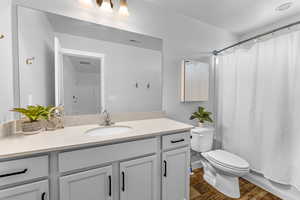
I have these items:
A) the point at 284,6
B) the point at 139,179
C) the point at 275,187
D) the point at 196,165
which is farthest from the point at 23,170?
the point at 284,6

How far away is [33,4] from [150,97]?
135 cm

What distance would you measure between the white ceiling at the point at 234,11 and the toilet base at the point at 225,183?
6.66 ft

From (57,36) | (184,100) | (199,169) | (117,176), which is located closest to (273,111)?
(184,100)

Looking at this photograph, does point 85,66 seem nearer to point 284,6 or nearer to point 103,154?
point 103,154

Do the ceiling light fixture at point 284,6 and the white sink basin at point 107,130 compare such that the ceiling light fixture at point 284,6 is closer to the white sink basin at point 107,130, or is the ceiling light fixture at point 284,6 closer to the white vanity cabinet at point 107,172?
the white vanity cabinet at point 107,172

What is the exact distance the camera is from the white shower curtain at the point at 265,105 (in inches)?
51.5

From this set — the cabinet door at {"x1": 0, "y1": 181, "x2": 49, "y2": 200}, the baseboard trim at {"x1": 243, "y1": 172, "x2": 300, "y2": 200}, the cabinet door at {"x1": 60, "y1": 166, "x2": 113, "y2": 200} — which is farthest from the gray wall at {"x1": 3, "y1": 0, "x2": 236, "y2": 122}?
the cabinet door at {"x1": 0, "y1": 181, "x2": 49, "y2": 200}

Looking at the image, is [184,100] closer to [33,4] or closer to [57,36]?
[57,36]

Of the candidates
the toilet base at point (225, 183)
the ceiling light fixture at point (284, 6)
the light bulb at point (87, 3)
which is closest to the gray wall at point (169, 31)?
the light bulb at point (87, 3)

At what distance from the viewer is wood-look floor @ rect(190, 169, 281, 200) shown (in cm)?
142

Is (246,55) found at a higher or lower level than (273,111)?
higher

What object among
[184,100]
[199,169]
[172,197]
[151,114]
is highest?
[184,100]

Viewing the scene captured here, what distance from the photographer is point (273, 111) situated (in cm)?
143

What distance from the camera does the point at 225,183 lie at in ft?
4.82
